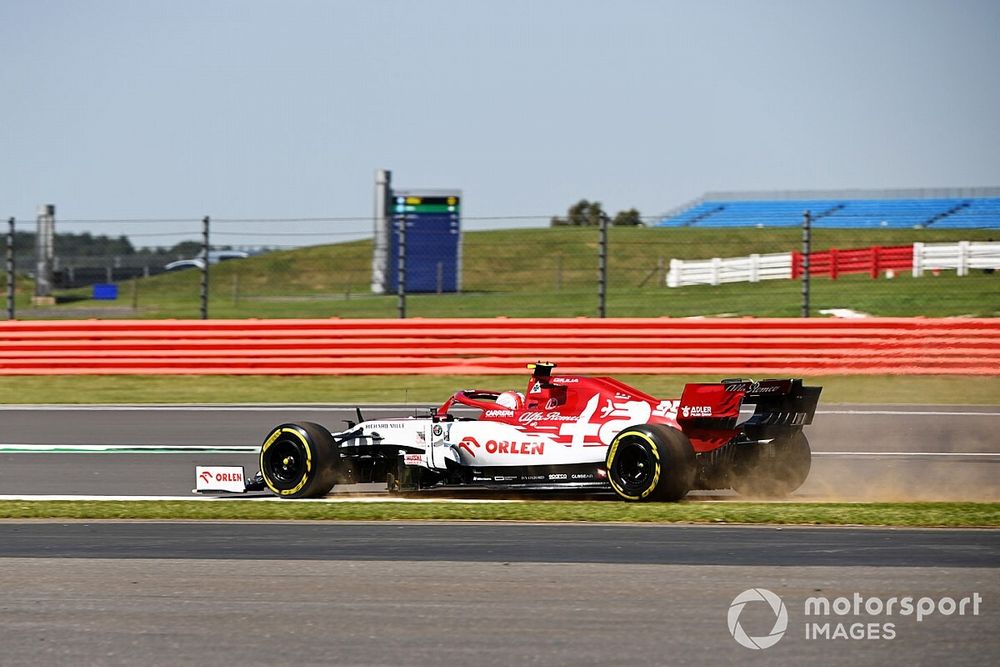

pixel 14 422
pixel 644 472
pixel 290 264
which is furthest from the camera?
pixel 290 264

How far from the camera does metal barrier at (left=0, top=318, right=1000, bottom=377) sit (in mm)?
17453

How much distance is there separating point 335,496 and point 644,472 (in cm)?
245

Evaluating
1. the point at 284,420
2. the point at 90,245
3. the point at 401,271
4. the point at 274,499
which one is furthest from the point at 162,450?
the point at 90,245

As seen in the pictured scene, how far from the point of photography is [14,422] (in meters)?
15.1

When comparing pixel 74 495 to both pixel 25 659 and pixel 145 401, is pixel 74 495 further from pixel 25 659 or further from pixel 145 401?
pixel 145 401

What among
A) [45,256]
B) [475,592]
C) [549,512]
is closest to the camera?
[475,592]

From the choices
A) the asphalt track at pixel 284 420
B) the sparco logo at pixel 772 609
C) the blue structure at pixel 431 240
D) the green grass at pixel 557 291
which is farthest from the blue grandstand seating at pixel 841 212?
the sparco logo at pixel 772 609

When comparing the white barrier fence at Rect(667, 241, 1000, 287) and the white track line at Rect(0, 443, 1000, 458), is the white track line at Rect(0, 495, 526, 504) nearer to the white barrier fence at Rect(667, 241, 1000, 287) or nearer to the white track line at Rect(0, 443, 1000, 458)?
the white track line at Rect(0, 443, 1000, 458)

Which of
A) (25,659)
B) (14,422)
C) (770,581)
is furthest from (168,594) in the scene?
(14,422)

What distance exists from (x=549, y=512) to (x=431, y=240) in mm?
25142

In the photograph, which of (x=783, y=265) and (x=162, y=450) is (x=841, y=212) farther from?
(x=162, y=450)

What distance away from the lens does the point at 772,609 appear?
5.93 m

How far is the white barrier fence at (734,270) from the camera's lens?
103ft

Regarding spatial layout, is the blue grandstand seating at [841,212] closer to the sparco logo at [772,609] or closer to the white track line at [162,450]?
the white track line at [162,450]
